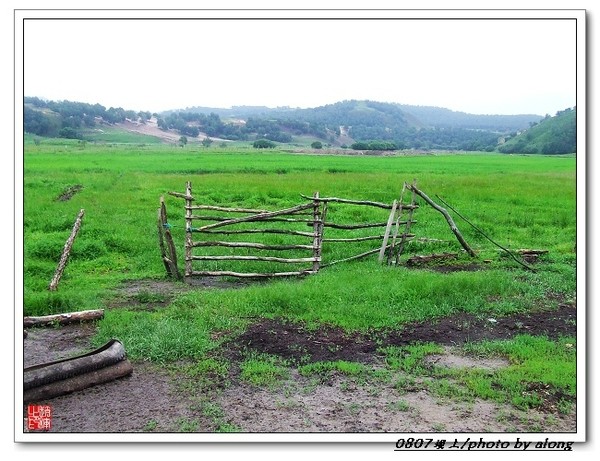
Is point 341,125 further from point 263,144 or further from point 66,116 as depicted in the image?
point 66,116

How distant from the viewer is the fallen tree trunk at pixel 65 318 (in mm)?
5785

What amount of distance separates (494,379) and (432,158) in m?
20.0

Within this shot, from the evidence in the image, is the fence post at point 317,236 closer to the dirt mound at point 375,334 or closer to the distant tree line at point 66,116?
the dirt mound at point 375,334

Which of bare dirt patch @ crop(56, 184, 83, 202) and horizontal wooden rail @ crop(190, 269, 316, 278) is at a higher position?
bare dirt patch @ crop(56, 184, 83, 202)

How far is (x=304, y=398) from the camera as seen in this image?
4344 mm

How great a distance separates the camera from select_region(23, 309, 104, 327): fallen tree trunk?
19.0 ft

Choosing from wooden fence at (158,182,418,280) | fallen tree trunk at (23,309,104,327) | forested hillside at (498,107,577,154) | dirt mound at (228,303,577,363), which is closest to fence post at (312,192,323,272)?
wooden fence at (158,182,418,280)

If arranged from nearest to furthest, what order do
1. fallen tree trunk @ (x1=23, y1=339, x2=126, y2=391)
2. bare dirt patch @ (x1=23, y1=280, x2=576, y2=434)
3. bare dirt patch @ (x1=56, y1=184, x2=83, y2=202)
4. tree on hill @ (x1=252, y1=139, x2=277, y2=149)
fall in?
bare dirt patch @ (x1=23, y1=280, x2=576, y2=434) → fallen tree trunk @ (x1=23, y1=339, x2=126, y2=391) → bare dirt patch @ (x1=56, y1=184, x2=83, y2=202) → tree on hill @ (x1=252, y1=139, x2=277, y2=149)

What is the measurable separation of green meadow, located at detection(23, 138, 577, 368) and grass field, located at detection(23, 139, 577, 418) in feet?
0.08

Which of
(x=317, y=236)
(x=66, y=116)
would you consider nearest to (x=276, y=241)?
(x=317, y=236)

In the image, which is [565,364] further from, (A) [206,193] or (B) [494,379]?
(A) [206,193]

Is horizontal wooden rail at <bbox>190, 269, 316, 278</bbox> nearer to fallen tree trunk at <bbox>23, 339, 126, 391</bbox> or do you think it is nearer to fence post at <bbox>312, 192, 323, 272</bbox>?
fence post at <bbox>312, 192, 323, 272</bbox>

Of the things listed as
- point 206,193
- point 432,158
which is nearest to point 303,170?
point 432,158

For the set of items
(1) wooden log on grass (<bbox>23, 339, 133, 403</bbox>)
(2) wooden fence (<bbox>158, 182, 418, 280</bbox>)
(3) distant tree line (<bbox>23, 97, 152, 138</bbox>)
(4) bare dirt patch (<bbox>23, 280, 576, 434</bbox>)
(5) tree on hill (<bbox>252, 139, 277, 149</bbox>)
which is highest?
(5) tree on hill (<bbox>252, 139, 277, 149</bbox>)
